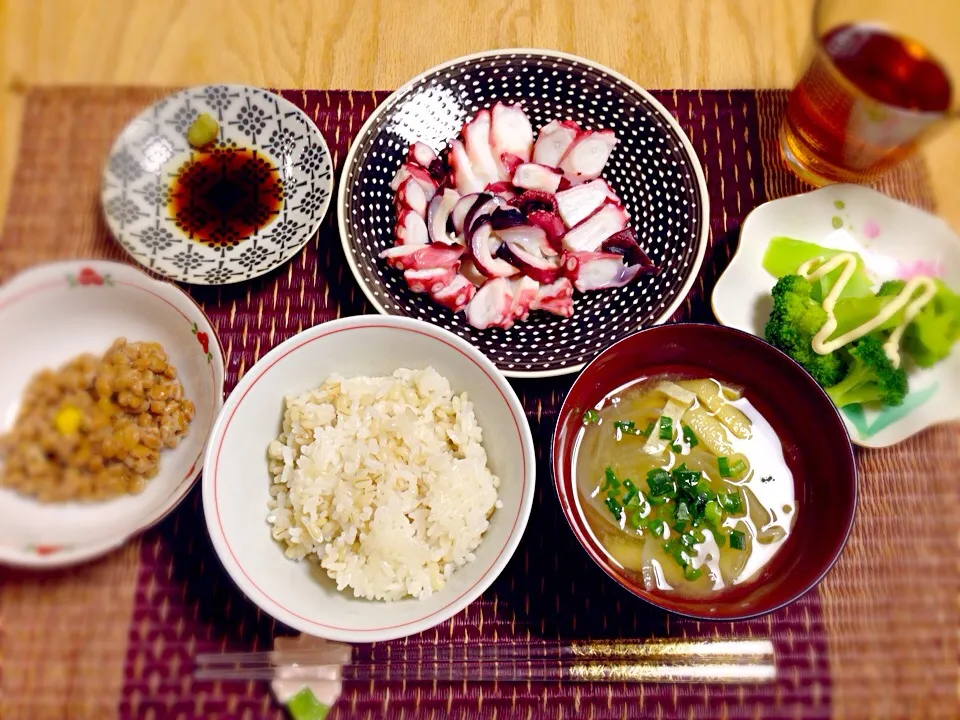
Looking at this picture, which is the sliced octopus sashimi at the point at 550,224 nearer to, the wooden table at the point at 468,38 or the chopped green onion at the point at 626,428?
the chopped green onion at the point at 626,428

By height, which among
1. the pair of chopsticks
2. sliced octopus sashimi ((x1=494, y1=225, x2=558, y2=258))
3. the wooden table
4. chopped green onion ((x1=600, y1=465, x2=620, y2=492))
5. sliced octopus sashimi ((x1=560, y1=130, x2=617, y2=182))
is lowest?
the pair of chopsticks

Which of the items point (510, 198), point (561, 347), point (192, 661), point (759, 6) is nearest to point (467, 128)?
point (510, 198)

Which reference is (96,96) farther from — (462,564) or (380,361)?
(462,564)

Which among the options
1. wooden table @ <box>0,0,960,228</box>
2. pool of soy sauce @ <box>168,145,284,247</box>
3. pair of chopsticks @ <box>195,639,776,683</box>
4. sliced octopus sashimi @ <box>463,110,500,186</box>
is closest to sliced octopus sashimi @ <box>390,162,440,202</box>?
sliced octopus sashimi @ <box>463,110,500,186</box>

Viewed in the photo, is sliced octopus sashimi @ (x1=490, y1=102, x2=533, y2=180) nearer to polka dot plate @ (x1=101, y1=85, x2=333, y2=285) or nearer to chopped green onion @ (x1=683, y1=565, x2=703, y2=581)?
polka dot plate @ (x1=101, y1=85, x2=333, y2=285)

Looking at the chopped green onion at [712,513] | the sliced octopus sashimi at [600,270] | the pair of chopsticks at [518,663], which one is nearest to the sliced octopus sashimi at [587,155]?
the sliced octopus sashimi at [600,270]

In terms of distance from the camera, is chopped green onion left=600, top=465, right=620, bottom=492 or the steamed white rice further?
chopped green onion left=600, top=465, right=620, bottom=492
